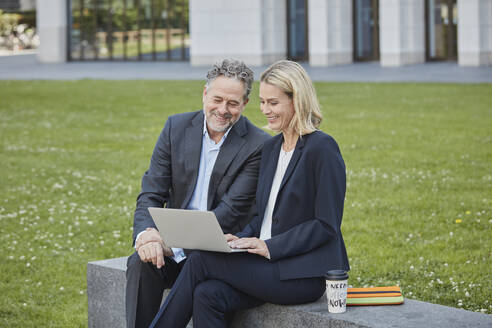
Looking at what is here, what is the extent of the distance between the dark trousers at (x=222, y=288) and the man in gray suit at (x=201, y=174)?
0.37m

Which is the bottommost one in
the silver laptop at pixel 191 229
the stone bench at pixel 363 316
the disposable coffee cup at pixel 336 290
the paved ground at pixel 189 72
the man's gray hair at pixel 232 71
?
the stone bench at pixel 363 316

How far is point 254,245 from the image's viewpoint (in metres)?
4.10

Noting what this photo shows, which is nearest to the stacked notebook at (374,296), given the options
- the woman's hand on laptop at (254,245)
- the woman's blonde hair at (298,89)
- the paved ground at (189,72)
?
the woman's hand on laptop at (254,245)

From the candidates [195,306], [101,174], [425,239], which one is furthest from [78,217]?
[195,306]

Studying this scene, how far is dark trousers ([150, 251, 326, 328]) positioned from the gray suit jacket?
0.60 meters

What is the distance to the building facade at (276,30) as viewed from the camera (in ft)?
103

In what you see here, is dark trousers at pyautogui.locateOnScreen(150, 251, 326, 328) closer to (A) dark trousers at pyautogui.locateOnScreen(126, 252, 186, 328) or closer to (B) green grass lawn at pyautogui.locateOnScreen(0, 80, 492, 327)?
(A) dark trousers at pyautogui.locateOnScreen(126, 252, 186, 328)

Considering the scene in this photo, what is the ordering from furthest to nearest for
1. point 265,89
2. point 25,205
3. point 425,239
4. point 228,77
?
point 25,205, point 425,239, point 228,77, point 265,89

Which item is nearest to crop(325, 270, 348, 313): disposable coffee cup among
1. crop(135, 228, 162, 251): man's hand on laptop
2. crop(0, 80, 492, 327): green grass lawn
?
crop(135, 228, 162, 251): man's hand on laptop

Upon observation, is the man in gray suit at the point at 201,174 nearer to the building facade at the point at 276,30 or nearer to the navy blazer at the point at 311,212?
the navy blazer at the point at 311,212

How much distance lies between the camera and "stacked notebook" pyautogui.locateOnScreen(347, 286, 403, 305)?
13.2ft

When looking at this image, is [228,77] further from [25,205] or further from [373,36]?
[373,36]

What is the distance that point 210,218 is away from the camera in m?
3.96

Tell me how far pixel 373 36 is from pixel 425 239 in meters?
29.4
